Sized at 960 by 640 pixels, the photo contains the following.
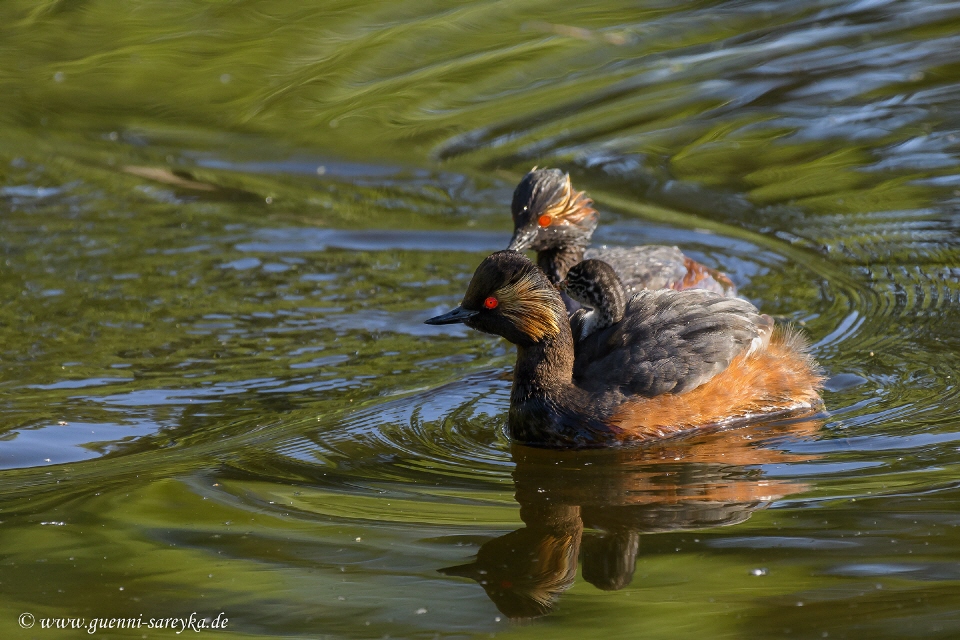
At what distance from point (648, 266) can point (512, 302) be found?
2.01m

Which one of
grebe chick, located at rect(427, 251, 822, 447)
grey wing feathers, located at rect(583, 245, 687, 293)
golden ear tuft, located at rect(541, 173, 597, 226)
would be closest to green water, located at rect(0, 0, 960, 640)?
grebe chick, located at rect(427, 251, 822, 447)

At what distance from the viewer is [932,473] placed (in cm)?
541

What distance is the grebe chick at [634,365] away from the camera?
645 centimetres

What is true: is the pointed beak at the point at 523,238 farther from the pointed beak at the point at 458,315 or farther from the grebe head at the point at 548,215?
the pointed beak at the point at 458,315

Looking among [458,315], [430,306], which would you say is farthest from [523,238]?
[458,315]

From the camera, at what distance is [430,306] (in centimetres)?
877

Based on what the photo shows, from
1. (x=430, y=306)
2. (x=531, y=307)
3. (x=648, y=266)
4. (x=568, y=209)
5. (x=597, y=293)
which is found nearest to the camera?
(x=531, y=307)

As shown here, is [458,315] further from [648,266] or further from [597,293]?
[648,266]

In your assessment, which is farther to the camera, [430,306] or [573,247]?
[573,247]

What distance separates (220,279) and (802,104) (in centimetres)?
543

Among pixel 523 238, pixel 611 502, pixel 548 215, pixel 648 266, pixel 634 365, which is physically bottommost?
pixel 611 502

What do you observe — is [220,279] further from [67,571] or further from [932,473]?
[932,473]

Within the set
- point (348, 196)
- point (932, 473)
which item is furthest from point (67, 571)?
point (348, 196)

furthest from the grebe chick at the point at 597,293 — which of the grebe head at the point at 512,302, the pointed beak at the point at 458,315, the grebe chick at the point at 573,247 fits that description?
the grebe chick at the point at 573,247
